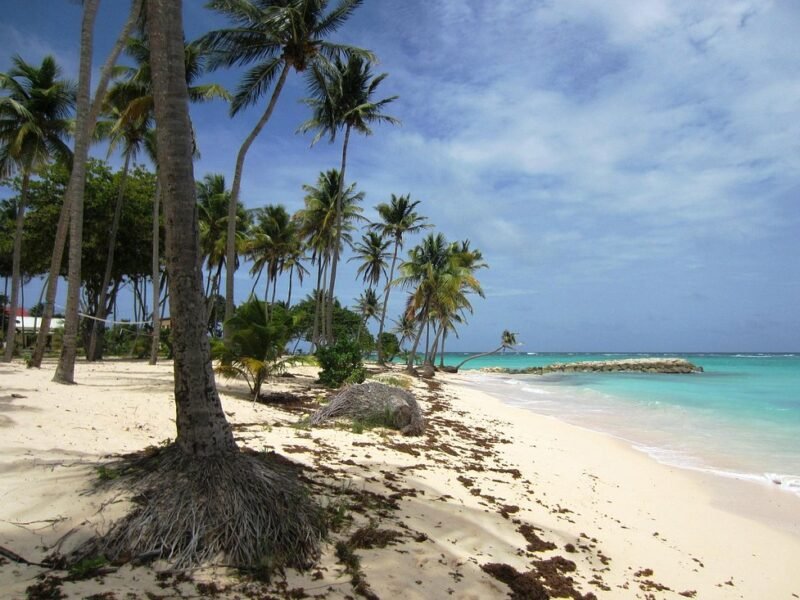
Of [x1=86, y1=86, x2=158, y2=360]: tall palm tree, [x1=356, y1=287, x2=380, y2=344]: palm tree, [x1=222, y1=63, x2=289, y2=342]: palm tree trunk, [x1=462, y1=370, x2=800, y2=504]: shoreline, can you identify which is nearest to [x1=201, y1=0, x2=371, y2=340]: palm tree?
[x1=222, y1=63, x2=289, y2=342]: palm tree trunk

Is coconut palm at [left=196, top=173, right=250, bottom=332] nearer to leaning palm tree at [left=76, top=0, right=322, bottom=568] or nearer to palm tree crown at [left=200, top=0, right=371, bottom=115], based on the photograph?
palm tree crown at [left=200, top=0, right=371, bottom=115]

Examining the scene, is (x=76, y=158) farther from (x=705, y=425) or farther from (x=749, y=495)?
(x=705, y=425)

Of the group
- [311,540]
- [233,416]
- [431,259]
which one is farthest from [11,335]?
[431,259]

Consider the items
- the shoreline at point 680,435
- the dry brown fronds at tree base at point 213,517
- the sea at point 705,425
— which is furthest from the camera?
the sea at point 705,425

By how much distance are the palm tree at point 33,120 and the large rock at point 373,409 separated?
1414cm

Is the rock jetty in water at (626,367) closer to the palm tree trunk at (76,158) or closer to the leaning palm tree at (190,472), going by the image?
the palm tree trunk at (76,158)

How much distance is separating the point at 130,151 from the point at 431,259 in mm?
19964

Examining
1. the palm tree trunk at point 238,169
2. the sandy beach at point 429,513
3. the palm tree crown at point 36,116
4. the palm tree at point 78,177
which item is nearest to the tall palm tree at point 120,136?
the palm tree crown at point 36,116

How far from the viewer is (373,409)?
8648 mm

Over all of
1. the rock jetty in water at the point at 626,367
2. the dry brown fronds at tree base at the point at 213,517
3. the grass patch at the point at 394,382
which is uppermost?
the rock jetty in water at the point at 626,367

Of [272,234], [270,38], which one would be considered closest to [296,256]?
[272,234]

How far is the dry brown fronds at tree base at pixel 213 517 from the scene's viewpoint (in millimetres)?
3045

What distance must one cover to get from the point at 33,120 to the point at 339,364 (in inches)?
540

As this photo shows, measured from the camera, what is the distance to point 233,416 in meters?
7.99
